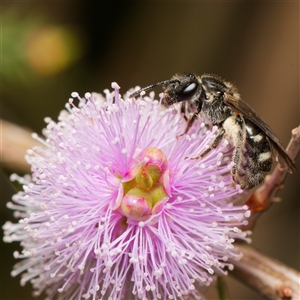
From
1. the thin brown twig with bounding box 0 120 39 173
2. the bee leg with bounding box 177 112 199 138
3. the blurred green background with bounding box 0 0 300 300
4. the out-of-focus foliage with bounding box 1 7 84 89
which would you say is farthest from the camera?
the blurred green background with bounding box 0 0 300 300

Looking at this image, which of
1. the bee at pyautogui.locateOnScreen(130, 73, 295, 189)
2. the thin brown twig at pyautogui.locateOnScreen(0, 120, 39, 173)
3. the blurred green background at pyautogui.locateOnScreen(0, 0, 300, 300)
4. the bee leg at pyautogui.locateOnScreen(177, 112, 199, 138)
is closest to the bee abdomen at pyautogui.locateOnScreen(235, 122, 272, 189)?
the bee at pyautogui.locateOnScreen(130, 73, 295, 189)

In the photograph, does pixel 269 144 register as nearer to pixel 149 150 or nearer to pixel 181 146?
pixel 181 146

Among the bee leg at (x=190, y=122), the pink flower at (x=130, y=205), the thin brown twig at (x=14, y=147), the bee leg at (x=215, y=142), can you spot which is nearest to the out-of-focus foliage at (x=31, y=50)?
the thin brown twig at (x=14, y=147)

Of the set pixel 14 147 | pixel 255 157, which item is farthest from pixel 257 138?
pixel 14 147

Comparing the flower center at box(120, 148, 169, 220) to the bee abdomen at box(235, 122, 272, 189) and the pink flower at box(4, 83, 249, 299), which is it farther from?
the bee abdomen at box(235, 122, 272, 189)

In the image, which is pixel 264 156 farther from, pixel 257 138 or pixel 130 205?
pixel 130 205
